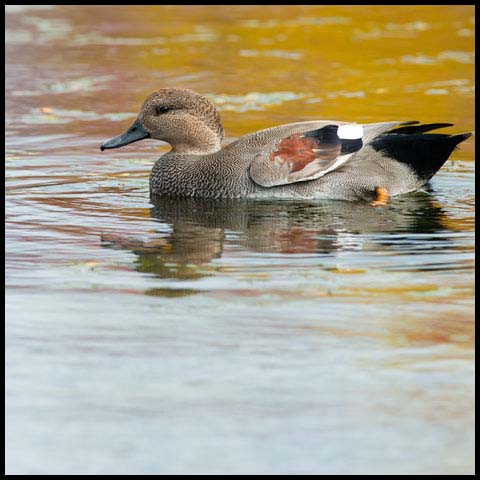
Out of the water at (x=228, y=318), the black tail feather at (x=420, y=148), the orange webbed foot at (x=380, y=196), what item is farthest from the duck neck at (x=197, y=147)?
the orange webbed foot at (x=380, y=196)

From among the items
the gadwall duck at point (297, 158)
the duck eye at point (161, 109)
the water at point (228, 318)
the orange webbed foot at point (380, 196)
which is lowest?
the water at point (228, 318)

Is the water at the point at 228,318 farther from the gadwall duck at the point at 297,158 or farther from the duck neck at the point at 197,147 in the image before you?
the duck neck at the point at 197,147

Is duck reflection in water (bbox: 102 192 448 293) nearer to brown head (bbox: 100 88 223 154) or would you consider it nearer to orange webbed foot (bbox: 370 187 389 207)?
orange webbed foot (bbox: 370 187 389 207)

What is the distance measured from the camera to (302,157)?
31.9 ft

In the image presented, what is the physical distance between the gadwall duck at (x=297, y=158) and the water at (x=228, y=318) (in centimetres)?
17

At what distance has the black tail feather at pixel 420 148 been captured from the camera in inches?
396

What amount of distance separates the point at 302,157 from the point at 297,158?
0.12 feet

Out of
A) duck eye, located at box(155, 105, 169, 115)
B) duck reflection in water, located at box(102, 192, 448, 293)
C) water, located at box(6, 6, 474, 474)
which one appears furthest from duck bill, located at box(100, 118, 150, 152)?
duck reflection in water, located at box(102, 192, 448, 293)

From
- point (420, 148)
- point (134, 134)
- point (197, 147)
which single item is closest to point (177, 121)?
point (197, 147)

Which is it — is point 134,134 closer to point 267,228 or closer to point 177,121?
point 177,121

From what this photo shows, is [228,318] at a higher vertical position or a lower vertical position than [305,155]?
lower

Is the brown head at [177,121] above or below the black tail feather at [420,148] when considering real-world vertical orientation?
above

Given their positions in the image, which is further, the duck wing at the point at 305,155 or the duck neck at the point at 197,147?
the duck neck at the point at 197,147

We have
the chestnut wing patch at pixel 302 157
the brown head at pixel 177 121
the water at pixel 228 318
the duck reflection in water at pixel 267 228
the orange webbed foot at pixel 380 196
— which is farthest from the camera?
the brown head at pixel 177 121
